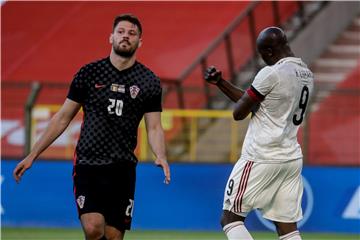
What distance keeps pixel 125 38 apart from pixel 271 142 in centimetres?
150

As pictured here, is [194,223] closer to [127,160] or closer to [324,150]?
[324,150]

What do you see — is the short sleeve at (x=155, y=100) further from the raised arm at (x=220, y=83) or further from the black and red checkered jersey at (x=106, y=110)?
the raised arm at (x=220, y=83)

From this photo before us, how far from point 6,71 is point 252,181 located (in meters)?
12.0

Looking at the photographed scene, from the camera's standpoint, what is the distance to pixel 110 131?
846 cm

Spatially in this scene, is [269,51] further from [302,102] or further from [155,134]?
[155,134]

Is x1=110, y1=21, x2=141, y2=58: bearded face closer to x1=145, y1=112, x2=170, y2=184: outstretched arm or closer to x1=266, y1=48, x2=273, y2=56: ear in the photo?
x1=145, y1=112, x2=170, y2=184: outstretched arm

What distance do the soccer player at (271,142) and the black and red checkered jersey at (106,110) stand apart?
0.71 meters

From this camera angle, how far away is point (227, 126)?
56.5ft

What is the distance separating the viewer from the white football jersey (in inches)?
347

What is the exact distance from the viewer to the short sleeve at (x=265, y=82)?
8.78 m

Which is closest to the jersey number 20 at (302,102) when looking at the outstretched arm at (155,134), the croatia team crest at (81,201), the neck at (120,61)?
the outstretched arm at (155,134)

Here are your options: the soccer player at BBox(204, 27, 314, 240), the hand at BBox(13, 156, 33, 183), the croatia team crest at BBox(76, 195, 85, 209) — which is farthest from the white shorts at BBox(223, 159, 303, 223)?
the hand at BBox(13, 156, 33, 183)

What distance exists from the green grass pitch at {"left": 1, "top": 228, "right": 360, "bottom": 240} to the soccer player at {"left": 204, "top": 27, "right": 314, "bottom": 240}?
5.26m

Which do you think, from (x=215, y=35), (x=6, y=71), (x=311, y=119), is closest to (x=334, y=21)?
(x=215, y=35)
